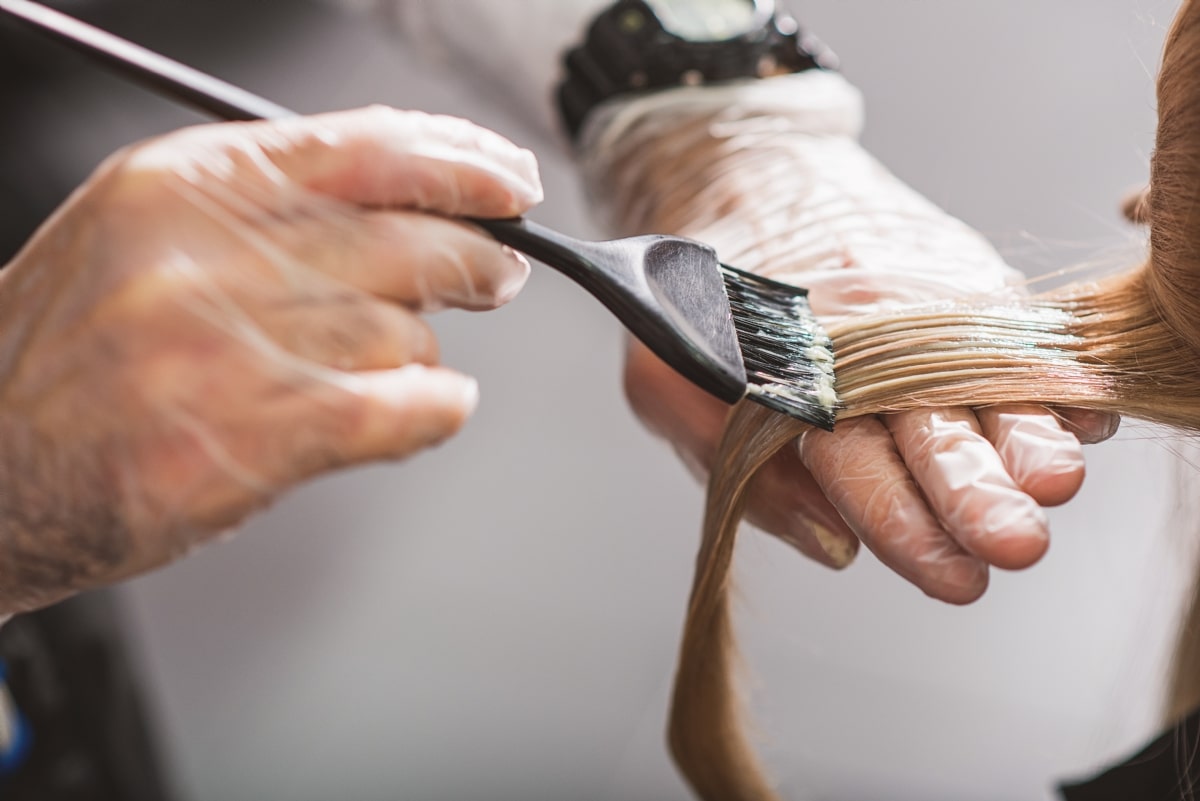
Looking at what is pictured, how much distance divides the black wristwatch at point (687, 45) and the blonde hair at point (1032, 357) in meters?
0.29

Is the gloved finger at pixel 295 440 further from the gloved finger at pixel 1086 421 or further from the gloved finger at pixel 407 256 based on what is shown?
the gloved finger at pixel 1086 421

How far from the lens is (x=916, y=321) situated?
0.59 m

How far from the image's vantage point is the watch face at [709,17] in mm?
923

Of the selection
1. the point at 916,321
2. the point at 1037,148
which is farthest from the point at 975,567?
the point at 1037,148

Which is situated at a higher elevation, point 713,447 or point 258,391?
point 258,391

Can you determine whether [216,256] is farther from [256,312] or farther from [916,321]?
[916,321]

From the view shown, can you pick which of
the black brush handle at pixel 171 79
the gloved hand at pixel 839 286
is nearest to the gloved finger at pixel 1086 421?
the gloved hand at pixel 839 286

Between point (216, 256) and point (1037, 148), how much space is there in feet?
3.75

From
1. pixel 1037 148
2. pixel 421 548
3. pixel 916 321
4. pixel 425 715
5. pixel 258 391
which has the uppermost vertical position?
pixel 258 391

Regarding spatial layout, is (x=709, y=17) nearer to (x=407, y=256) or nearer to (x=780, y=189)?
(x=780, y=189)

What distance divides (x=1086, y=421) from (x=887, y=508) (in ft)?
0.46

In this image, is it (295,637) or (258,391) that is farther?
(295,637)

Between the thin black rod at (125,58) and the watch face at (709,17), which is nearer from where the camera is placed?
the thin black rod at (125,58)

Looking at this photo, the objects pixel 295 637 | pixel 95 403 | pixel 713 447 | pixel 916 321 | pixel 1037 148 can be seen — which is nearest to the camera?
pixel 95 403
